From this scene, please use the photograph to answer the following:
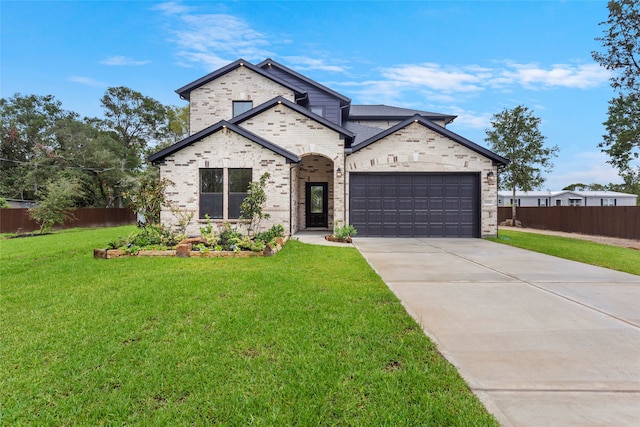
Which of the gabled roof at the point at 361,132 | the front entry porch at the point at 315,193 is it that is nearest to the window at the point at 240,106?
the front entry porch at the point at 315,193

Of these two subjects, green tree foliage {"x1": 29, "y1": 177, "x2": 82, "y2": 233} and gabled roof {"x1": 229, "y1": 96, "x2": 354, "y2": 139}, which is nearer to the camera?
gabled roof {"x1": 229, "y1": 96, "x2": 354, "y2": 139}

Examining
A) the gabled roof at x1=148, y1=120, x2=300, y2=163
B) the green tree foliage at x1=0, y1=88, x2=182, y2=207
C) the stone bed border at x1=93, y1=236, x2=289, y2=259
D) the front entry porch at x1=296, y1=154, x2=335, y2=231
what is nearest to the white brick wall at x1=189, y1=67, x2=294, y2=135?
the front entry porch at x1=296, y1=154, x2=335, y2=231

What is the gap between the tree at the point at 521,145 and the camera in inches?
985

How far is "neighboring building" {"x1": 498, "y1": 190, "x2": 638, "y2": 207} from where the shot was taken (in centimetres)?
3838

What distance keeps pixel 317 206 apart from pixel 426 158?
6011 mm

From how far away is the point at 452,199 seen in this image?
47.6 feet

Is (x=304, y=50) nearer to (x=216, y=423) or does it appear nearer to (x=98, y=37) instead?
(x=98, y=37)

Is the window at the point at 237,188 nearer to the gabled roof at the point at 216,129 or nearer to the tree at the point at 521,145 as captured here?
the gabled roof at the point at 216,129

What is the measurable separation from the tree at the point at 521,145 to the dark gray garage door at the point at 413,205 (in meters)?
13.2

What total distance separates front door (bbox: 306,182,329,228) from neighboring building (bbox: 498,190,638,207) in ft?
95.8

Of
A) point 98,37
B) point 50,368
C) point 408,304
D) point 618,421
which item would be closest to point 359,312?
point 408,304

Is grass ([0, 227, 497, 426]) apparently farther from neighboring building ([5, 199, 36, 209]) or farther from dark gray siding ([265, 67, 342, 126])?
neighboring building ([5, 199, 36, 209])

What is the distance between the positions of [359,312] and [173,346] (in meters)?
2.27

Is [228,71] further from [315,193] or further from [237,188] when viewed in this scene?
[237,188]
